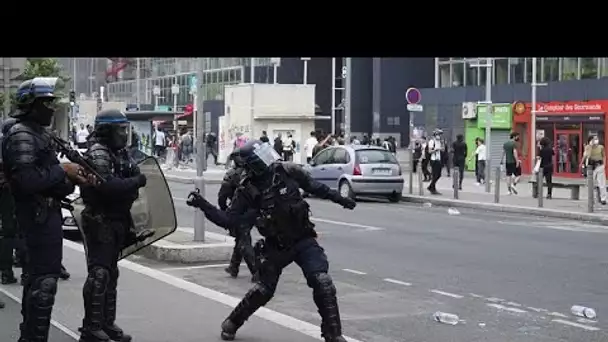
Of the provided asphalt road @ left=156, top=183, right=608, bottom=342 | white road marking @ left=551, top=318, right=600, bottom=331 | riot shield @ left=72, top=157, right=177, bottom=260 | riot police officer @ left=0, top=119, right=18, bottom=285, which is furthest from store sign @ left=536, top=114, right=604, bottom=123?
riot shield @ left=72, top=157, right=177, bottom=260

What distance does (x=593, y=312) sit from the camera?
8891mm

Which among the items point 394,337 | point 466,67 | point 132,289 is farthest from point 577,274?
point 466,67

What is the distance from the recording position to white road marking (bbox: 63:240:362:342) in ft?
26.0

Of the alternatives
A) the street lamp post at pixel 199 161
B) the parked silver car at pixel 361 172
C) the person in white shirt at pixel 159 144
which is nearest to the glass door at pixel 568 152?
the parked silver car at pixel 361 172

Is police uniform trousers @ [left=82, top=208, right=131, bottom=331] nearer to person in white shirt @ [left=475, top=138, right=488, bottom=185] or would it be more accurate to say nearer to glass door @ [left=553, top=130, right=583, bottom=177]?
person in white shirt @ [left=475, top=138, right=488, bottom=185]

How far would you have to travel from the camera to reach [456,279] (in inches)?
440

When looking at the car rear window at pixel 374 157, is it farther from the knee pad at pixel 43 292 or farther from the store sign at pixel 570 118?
the knee pad at pixel 43 292

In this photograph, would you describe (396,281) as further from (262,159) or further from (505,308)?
(262,159)

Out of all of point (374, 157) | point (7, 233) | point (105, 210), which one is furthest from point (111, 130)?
point (374, 157)

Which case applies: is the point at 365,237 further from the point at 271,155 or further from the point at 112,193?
the point at 112,193

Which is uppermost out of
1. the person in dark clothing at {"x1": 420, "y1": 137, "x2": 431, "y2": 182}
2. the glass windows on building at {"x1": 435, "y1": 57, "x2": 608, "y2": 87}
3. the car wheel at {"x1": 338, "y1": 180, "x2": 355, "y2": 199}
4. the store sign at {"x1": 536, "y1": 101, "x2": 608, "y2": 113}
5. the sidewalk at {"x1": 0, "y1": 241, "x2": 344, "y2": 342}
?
the glass windows on building at {"x1": 435, "y1": 57, "x2": 608, "y2": 87}

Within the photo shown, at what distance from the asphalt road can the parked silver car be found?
4.48 m

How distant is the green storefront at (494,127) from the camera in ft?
120
